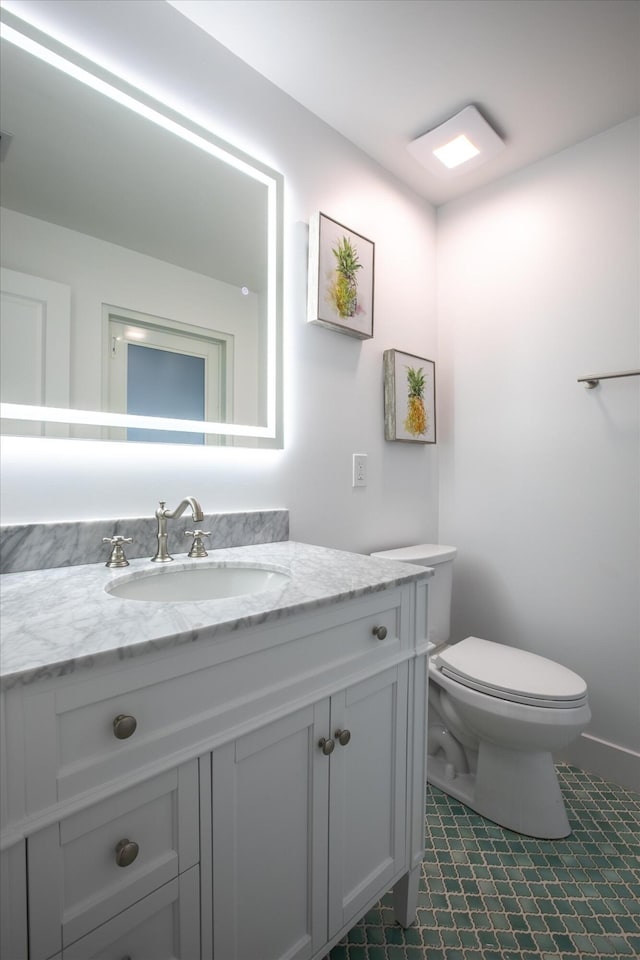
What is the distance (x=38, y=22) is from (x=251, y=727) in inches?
60.6

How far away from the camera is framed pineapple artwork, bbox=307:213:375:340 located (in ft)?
5.04

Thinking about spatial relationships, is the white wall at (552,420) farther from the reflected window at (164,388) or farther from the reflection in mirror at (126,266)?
the reflected window at (164,388)

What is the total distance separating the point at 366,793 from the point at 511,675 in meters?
0.68

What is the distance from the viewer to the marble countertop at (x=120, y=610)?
22.6 inches

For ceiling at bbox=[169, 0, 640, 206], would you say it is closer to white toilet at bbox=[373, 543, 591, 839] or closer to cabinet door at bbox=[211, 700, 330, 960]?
white toilet at bbox=[373, 543, 591, 839]

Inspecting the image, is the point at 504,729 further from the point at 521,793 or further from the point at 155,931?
the point at 155,931

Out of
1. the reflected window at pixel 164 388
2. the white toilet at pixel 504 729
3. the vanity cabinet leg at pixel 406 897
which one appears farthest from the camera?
the white toilet at pixel 504 729

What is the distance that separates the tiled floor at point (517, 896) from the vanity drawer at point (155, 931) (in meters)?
0.55

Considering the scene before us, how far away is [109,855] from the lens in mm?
619

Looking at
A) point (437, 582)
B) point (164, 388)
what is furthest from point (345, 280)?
point (437, 582)

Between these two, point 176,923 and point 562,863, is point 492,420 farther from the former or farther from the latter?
point 176,923

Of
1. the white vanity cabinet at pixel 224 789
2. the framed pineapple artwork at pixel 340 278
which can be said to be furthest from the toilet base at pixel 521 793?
the framed pineapple artwork at pixel 340 278

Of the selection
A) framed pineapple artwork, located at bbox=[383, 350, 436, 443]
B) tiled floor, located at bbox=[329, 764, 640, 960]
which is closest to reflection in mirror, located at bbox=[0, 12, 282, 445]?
framed pineapple artwork, located at bbox=[383, 350, 436, 443]

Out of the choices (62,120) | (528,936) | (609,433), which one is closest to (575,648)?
(609,433)
